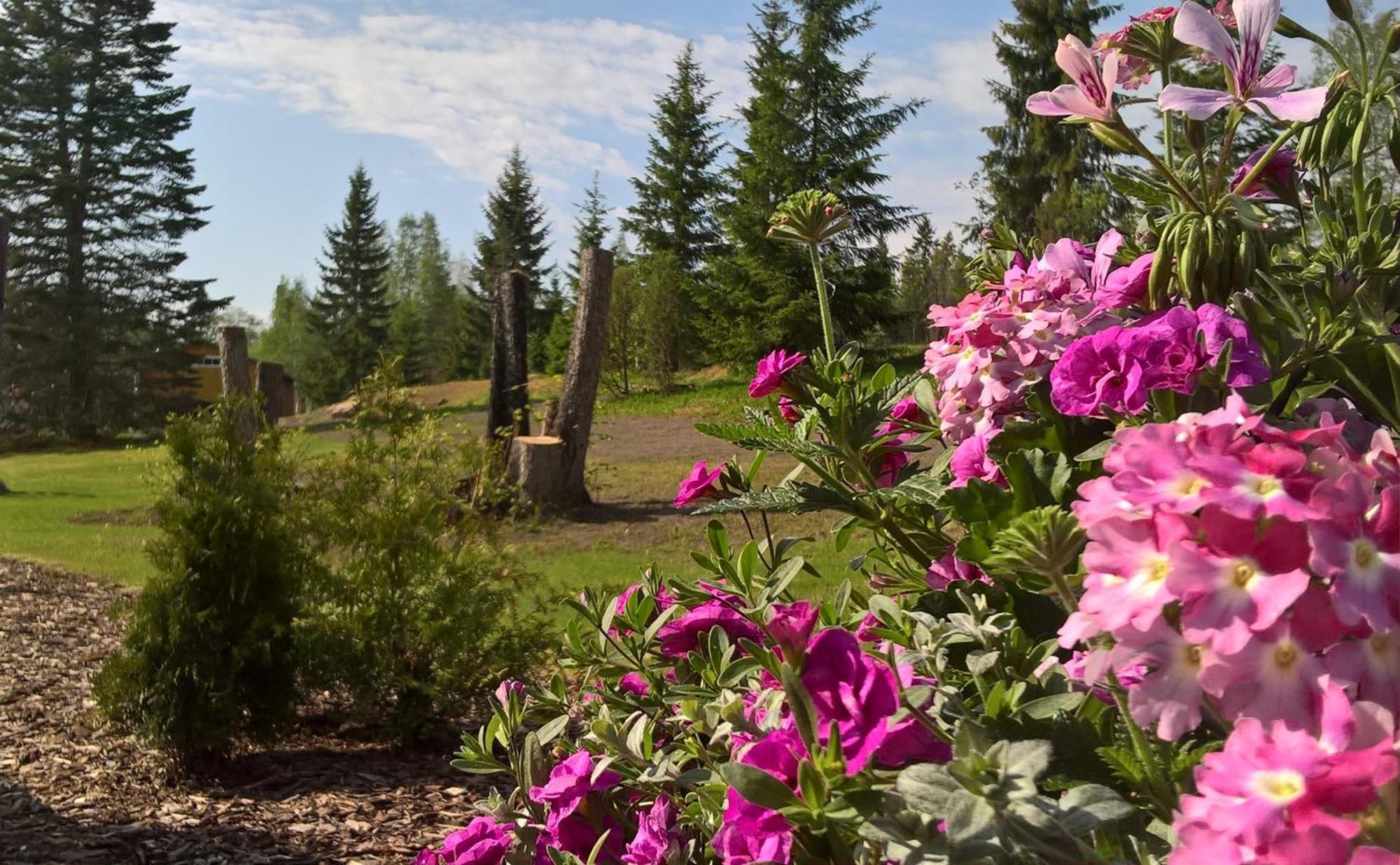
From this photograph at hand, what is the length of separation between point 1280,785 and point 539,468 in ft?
31.8

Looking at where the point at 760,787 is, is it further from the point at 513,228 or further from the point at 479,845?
the point at 513,228

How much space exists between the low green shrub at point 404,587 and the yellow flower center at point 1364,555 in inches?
155

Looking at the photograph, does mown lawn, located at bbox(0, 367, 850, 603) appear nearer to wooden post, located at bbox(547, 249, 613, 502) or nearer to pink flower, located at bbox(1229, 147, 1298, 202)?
wooden post, located at bbox(547, 249, 613, 502)

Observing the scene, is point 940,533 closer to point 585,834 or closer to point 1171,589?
point 585,834

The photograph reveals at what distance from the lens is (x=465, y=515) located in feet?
15.3

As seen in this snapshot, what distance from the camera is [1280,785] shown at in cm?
58

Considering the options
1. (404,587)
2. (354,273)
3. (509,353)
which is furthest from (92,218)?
(404,587)

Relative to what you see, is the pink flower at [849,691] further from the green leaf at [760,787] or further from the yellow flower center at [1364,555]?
the yellow flower center at [1364,555]

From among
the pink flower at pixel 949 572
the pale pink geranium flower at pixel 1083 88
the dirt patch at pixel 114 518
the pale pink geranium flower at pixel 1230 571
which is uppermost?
the pale pink geranium flower at pixel 1083 88

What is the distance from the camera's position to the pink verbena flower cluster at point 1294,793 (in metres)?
0.55

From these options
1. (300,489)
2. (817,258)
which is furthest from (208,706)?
(817,258)

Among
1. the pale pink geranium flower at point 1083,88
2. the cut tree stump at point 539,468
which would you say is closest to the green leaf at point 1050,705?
the pale pink geranium flower at point 1083,88

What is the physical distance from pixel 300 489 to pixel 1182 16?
4.33 meters

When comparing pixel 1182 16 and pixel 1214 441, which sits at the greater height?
pixel 1182 16
